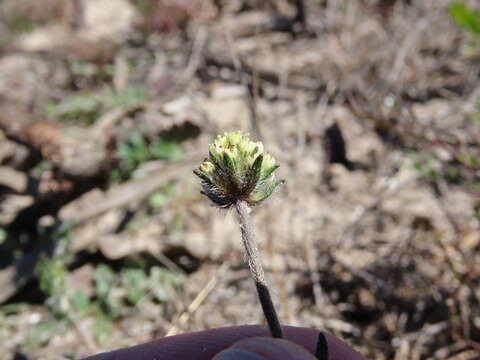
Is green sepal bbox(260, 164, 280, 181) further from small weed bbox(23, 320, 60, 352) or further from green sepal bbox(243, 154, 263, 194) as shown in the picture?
small weed bbox(23, 320, 60, 352)

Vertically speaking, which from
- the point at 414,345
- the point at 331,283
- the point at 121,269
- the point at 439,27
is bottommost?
the point at 414,345

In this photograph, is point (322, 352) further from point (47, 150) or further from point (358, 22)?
point (358, 22)

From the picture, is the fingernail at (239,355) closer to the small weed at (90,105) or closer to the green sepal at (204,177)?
the green sepal at (204,177)

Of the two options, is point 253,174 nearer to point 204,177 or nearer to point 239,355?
point 204,177

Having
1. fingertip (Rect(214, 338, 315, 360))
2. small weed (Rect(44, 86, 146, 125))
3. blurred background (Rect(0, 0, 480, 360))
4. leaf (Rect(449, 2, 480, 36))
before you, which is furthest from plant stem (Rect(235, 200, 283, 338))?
small weed (Rect(44, 86, 146, 125))

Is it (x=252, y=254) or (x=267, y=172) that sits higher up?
(x=267, y=172)

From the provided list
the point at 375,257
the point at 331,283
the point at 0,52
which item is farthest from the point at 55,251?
the point at 0,52

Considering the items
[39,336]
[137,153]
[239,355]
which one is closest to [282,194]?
[239,355]
